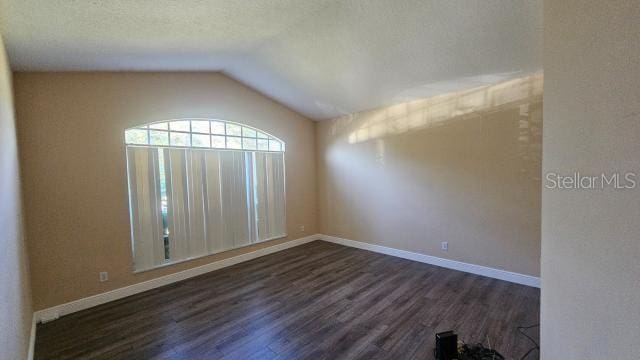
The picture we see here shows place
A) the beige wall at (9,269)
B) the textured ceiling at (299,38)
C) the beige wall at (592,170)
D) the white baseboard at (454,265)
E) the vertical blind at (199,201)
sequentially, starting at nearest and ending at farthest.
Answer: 1. the beige wall at (592,170)
2. the beige wall at (9,269)
3. the textured ceiling at (299,38)
4. the white baseboard at (454,265)
5. the vertical blind at (199,201)

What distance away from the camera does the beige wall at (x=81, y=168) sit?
2.73 meters

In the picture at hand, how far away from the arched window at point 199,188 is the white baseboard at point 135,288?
200 mm

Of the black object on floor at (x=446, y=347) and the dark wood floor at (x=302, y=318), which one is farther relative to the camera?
the dark wood floor at (x=302, y=318)

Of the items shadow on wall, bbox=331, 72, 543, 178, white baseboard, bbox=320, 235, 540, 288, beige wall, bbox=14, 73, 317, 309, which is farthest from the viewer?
white baseboard, bbox=320, 235, 540, 288

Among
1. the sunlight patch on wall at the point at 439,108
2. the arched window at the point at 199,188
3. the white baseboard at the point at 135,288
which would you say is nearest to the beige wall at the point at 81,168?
the white baseboard at the point at 135,288

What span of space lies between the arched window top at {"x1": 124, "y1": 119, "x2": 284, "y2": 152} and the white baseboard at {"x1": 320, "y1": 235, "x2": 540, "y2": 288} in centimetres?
254

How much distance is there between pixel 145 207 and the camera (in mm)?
3424

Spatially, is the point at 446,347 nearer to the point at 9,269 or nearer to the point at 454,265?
the point at 454,265

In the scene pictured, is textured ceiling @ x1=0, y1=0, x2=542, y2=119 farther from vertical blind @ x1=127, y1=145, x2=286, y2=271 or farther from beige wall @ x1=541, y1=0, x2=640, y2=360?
beige wall @ x1=541, y1=0, x2=640, y2=360

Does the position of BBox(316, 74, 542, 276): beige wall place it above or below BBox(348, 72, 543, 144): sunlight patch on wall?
below

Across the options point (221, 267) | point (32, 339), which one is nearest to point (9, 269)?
point (32, 339)

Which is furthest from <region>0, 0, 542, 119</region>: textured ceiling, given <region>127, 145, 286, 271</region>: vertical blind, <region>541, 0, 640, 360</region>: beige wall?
<region>541, 0, 640, 360</region>: beige wall

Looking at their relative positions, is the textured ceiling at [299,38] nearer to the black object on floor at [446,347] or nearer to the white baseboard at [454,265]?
the white baseboard at [454,265]

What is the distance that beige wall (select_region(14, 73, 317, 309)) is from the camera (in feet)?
8.97
